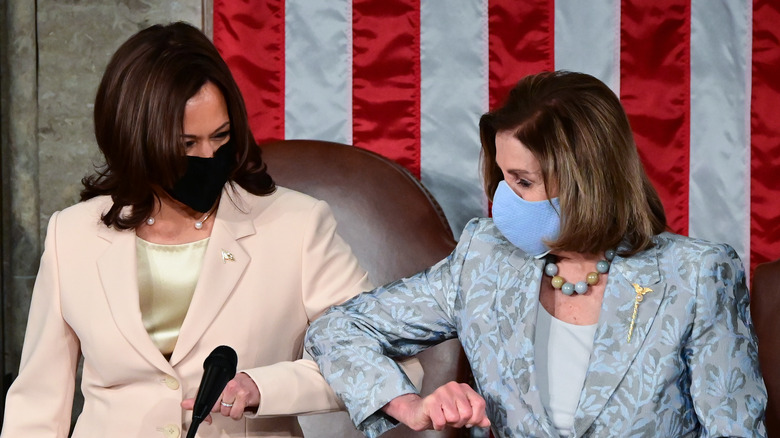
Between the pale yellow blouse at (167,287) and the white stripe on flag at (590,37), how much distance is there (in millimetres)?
1414

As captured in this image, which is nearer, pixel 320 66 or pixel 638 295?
pixel 638 295

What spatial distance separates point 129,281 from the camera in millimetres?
1946

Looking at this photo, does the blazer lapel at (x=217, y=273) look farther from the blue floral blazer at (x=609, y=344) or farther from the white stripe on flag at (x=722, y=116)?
the white stripe on flag at (x=722, y=116)

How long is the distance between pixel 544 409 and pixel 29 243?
189cm

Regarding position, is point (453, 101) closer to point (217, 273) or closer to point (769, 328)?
point (769, 328)

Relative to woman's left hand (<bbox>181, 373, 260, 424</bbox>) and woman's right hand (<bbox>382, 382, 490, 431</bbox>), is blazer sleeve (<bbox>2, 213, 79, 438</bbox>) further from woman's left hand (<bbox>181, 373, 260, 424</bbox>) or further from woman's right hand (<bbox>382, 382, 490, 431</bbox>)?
woman's right hand (<bbox>382, 382, 490, 431</bbox>)

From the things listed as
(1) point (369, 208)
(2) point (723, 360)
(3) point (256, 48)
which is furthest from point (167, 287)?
(3) point (256, 48)

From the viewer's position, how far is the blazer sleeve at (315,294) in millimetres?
1834

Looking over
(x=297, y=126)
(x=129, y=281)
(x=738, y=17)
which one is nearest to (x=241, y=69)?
(x=297, y=126)

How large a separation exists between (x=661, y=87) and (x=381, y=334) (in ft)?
4.52

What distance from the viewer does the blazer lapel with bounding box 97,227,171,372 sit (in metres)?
1.90

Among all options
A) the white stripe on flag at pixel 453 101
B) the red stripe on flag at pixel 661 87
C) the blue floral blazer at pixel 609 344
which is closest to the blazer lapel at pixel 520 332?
the blue floral blazer at pixel 609 344

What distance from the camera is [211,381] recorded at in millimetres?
1449

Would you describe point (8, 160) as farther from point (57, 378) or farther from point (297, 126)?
point (57, 378)
